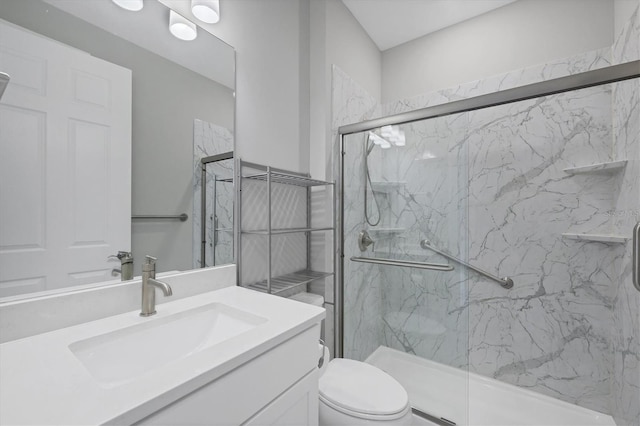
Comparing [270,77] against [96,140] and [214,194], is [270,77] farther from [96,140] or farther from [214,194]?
[96,140]

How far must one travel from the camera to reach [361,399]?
3.76ft

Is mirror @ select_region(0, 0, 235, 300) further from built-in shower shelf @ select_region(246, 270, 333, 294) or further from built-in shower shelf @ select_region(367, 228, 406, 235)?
built-in shower shelf @ select_region(367, 228, 406, 235)

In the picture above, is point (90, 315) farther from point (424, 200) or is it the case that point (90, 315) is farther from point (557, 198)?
point (557, 198)

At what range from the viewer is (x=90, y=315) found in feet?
2.75

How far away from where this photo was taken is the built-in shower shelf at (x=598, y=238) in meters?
1.40

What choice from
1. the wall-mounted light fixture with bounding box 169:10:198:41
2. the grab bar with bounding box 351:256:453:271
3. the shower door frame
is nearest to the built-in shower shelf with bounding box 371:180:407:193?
the shower door frame

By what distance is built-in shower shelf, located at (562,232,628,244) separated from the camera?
1.40 metres

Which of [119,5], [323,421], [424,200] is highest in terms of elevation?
[119,5]

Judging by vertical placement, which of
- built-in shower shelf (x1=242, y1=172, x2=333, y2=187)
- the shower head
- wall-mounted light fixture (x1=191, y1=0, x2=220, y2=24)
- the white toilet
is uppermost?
wall-mounted light fixture (x1=191, y1=0, x2=220, y2=24)

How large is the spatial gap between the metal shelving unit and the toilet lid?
47cm

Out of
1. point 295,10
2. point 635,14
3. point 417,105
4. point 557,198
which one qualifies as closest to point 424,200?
point 557,198

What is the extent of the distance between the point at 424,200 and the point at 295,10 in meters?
1.48

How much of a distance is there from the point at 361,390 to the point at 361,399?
0.20 ft

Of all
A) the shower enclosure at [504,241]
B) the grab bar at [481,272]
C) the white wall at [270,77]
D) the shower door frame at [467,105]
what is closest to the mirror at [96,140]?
the white wall at [270,77]
